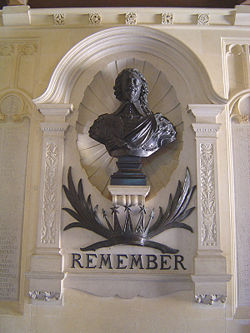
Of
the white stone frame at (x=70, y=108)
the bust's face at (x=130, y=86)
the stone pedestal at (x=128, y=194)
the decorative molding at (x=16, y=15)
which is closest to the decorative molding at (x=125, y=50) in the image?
the white stone frame at (x=70, y=108)

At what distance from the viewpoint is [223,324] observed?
11.1 ft

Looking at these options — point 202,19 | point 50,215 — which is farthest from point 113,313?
point 202,19

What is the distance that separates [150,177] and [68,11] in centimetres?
220

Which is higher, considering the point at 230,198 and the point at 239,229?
the point at 230,198

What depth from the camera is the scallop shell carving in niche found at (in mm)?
3857

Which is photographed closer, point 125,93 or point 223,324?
point 223,324

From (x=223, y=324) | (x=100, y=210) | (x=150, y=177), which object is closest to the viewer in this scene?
(x=223, y=324)

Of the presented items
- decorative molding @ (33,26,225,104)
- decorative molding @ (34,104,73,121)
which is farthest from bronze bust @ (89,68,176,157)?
decorative molding @ (33,26,225,104)

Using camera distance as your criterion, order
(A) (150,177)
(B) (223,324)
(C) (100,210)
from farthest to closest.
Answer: (A) (150,177) → (C) (100,210) → (B) (223,324)

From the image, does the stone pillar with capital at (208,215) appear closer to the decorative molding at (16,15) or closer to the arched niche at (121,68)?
the arched niche at (121,68)

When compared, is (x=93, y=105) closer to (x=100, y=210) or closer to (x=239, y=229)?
(x=100, y=210)

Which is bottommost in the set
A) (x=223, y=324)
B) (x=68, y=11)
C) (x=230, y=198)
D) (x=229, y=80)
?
(x=223, y=324)

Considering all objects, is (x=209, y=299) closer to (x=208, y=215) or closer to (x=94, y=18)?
(x=208, y=215)

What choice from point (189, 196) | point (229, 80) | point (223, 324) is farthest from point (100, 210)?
point (229, 80)
